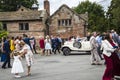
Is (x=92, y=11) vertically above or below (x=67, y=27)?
above

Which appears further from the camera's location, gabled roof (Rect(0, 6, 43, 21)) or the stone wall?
the stone wall

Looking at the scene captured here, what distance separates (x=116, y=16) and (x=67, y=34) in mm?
14221

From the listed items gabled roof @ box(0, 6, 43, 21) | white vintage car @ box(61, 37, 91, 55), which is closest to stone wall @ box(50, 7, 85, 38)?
gabled roof @ box(0, 6, 43, 21)

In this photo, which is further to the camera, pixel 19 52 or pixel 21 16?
pixel 21 16

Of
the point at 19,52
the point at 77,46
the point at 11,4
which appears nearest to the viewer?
the point at 19,52

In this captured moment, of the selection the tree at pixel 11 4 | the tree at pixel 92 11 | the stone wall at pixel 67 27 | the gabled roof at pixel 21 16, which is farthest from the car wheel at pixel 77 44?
Answer: the tree at pixel 92 11

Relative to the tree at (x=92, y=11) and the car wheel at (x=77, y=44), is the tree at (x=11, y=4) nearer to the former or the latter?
the tree at (x=92, y=11)

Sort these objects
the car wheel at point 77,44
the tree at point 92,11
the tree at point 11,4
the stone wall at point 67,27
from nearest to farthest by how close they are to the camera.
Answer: the car wheel at point 77,44 < the stone wall at point 67,27 < the tree at point 11,4 < the tree at point 92,11

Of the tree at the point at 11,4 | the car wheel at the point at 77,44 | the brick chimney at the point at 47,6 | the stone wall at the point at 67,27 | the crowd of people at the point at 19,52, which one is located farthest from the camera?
the tree at the point at 11,4

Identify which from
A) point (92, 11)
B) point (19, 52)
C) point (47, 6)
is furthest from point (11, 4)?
point (19, 52)

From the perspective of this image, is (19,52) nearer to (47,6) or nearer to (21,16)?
(21,16)

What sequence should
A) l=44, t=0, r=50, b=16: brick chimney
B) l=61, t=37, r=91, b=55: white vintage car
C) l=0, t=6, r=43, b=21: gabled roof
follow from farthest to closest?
l=44, t=0, r=50, b=16: brick chimney
l=0, t=6, r=43, b=21: gabled roof
l=61, t=37, r=91, b=55: white vintage car

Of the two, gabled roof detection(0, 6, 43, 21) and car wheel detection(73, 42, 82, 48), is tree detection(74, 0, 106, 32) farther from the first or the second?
car wheel detection(73, 42, 82, 48)

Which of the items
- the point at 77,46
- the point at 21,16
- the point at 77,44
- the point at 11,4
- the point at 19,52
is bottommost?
the point at 77,46
